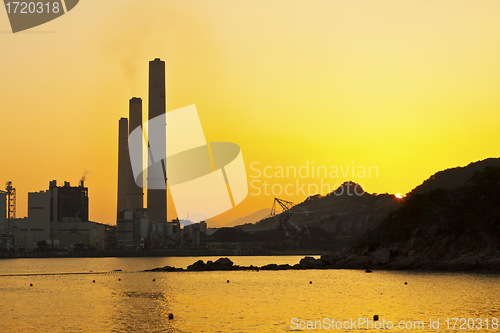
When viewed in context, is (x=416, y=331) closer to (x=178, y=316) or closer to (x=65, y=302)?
(x=178, y=316)

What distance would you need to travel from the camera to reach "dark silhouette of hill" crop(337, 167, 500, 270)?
104m

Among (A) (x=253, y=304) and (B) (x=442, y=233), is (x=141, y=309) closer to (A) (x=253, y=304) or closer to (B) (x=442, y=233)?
(A) (x=253, y=304)

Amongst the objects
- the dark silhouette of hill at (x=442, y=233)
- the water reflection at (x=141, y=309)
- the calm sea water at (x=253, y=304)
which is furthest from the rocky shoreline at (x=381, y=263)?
the water reflection at (x=141, y=309)

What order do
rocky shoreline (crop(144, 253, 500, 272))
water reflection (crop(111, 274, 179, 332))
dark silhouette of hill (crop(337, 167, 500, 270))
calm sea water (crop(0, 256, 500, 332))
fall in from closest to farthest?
1. water reflection (crop(111, 274, 179, 332))
2. calm sea water (crop(0, 256, 500, 332))
3. rocky shoreline (crop(144, 253, 500, 272))
4. dark silhouette of hill (crop(337, 167, 500, 270))

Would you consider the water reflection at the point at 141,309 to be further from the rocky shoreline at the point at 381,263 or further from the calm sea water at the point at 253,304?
the rocky shoreline at the point at 381,263

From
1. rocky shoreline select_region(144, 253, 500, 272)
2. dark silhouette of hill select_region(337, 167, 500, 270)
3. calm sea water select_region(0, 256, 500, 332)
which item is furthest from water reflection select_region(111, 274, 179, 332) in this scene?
dark silhouette of hill select_region(337, 167, 500, 270)

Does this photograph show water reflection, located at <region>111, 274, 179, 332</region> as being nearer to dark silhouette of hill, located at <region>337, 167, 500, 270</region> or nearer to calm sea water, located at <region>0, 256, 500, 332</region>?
calm sea water, located at <region>0, 256, 500, 332</region>

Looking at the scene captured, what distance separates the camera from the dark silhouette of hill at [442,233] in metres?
104

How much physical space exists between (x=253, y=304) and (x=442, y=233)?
2417 inches

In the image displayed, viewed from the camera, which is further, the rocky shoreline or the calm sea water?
the rocky shoreline

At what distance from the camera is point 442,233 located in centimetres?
10875

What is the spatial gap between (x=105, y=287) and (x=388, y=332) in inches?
2052

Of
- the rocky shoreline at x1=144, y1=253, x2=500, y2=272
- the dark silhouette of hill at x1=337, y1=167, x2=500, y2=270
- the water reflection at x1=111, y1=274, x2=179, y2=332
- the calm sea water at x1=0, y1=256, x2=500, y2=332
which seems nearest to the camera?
the water reflection at x1=111, y1=274, x2=179, y2=332

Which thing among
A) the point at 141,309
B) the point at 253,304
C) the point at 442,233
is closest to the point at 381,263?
the point at 442,233
